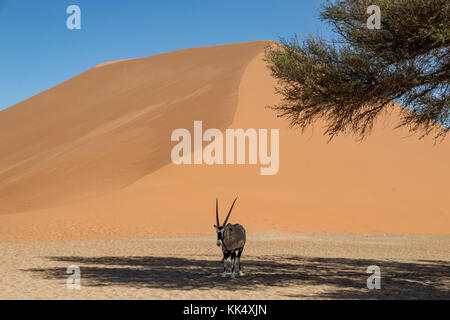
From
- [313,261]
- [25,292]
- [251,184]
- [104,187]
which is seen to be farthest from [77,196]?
[25,292]

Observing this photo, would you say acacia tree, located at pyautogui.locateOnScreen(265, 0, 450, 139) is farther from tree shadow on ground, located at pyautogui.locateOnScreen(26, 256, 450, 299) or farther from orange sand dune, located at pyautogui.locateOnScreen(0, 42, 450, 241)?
orange sand dune, located at pyautogui.locateOnScreen(0, 42, 450, 241)

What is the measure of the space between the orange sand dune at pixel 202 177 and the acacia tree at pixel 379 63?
1636 cm

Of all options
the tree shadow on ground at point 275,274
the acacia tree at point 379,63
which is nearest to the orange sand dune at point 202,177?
the tree shadow on ground at point 275,274

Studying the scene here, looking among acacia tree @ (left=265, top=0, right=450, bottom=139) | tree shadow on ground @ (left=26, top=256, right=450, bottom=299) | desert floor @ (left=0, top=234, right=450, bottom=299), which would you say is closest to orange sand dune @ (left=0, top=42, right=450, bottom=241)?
desert floor @ (left=0, top=234, right=450, bottom=299)

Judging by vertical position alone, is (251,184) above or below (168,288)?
above

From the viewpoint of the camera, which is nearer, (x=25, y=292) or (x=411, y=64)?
(x=25, y=292)

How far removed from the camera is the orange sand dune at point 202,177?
1177 inches

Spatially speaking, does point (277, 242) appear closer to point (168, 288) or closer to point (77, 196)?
point (168, 288)

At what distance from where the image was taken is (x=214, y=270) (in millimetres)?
14289

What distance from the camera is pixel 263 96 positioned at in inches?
1903

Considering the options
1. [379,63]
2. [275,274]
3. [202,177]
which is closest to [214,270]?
[275,274]

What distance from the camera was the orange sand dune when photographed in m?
29.9

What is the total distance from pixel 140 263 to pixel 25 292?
543 cm

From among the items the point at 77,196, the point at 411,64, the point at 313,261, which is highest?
the point at 411,64
